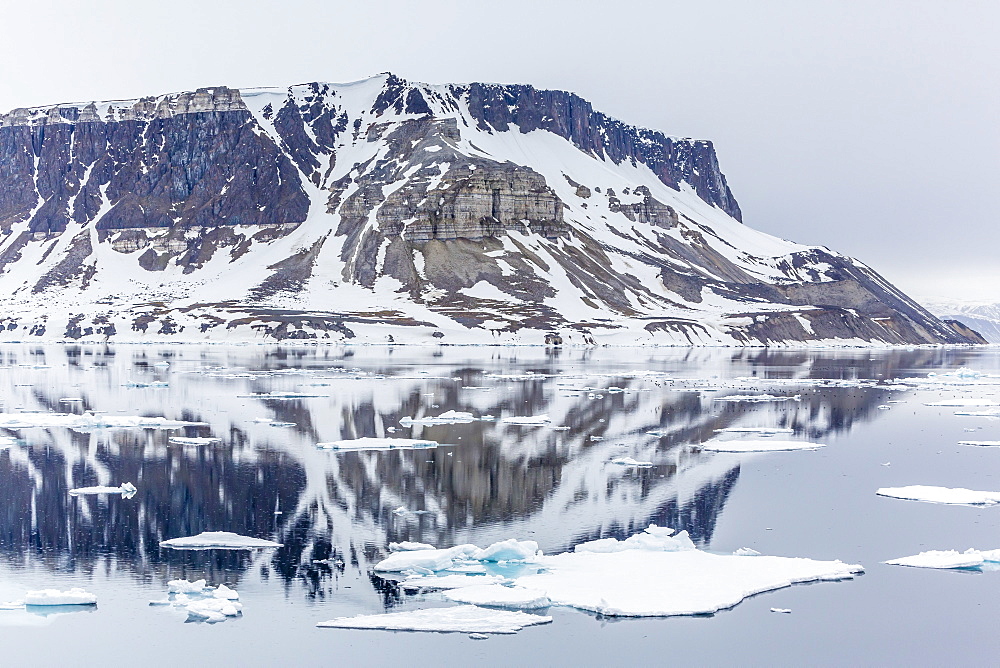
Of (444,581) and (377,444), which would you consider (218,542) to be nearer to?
(444,581)

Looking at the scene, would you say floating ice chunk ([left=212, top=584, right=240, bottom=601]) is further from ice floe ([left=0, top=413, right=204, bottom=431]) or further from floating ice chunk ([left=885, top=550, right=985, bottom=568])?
ice floe ([left=0, top=413, right=204, bottom=431])

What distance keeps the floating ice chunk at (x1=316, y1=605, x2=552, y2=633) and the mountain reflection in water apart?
189cm

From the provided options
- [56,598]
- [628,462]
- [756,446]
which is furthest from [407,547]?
[756,446]

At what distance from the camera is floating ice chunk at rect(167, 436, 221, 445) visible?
41.6 metres

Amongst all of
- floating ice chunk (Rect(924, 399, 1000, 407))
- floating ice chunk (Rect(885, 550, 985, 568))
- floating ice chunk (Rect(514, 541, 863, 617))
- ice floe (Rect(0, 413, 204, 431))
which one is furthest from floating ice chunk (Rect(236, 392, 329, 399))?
floating ice chunk (Rect(885, 550, 985, 568))

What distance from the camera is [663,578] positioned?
76.4ft

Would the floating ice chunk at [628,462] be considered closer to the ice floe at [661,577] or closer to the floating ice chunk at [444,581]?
the ice floe at [661,577]

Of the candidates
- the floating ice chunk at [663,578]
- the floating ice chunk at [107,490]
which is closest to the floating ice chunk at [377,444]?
the floating ice chunk at [107,490]

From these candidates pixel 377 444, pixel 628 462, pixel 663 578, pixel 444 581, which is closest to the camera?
pixel 444 581

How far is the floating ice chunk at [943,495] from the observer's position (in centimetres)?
3234

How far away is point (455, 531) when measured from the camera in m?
27.4

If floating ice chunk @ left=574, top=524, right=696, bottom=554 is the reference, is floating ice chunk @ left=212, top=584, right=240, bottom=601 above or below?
below

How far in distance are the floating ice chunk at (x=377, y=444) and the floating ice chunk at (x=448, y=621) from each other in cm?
2008

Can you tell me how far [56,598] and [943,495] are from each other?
25.7 metres
